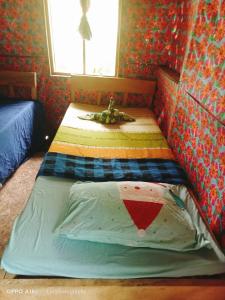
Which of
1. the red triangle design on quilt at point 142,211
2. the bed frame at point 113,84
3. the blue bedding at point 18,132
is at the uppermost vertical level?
the bed frame at point 113,84

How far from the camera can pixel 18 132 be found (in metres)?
2.44

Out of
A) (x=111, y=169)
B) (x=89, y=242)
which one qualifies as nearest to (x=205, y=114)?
(x=111, y=169)

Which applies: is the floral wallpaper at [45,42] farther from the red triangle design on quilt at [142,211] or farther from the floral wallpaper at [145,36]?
the red triangle design on quilt at [142,211]

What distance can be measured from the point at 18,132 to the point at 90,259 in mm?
1816

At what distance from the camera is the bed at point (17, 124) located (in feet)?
7.27

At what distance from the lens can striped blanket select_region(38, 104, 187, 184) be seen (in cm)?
151

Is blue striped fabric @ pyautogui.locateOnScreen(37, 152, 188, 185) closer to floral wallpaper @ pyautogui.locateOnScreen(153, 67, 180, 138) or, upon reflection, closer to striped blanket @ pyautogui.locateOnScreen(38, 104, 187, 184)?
striped blanket @ pyautogui.locateOnScreen(38, 104, 187, 184)

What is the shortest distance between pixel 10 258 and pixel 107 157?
947mm

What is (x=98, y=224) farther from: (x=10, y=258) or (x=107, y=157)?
(x=107, y=157)

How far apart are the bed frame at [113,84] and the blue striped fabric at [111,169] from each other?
1.37 meters

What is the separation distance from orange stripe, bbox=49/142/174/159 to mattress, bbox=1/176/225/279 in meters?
0.72

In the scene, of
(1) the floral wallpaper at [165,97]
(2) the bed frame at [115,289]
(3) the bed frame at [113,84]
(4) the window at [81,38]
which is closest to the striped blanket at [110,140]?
(1) the floral wallpaper at [165,97]

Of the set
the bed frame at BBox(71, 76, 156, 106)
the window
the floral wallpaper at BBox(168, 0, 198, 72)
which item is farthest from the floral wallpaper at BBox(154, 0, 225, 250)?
the window

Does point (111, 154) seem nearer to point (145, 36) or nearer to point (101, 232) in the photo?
point (101, 232)
